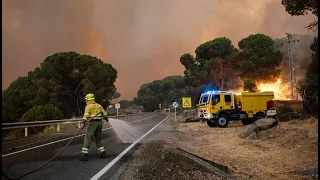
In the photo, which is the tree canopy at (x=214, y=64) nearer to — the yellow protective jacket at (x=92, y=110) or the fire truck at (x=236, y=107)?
the fire truck at (x=236, y=107)

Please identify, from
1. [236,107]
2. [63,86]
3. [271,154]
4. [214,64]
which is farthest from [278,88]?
[271,154]

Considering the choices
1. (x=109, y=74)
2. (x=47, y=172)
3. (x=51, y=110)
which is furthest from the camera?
(x=109, y=74)

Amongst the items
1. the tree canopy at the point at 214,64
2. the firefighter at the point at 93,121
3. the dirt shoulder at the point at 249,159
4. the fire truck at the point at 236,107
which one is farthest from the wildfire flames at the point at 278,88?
the firefighter at the point at 93,121

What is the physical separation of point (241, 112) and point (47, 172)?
1895 centimetres

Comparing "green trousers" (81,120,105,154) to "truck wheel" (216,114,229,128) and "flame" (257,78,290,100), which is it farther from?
"flame" (257,78,290,100)

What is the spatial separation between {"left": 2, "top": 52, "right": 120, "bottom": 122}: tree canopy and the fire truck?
25.9 m

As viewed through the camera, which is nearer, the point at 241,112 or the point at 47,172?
the point at 47,172

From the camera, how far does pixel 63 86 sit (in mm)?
45906

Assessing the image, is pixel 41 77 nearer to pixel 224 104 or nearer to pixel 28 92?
pixel 28 92

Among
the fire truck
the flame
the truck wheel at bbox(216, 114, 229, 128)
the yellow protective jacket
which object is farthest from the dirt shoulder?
the flame

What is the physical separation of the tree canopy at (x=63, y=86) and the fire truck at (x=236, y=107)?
84.9 feet

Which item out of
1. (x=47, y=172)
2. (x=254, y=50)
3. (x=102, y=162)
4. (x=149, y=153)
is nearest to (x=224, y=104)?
(x=149, y=153)

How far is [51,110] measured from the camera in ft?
92.0

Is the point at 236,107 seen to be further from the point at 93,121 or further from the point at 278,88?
the point at 278,88
